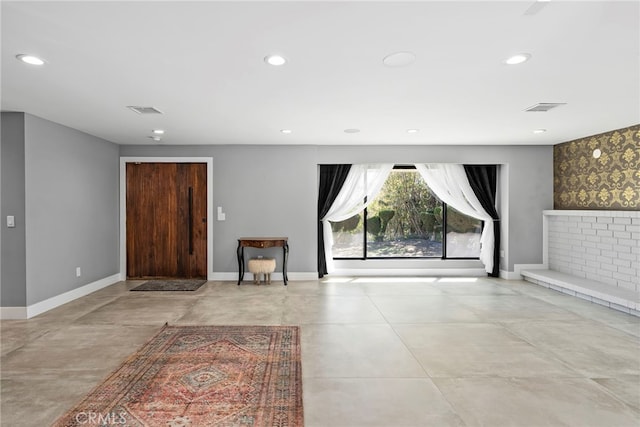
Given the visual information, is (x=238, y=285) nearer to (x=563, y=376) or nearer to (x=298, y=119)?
(x=298, y=119)

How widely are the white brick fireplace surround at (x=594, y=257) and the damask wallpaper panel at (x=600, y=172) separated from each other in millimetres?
221

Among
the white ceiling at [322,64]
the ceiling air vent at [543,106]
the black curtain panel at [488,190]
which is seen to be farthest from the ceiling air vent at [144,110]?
the black curtain panel at [488,190]

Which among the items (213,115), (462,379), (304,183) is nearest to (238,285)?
(304,183)

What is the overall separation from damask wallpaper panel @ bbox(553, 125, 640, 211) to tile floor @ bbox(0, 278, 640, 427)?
156cm

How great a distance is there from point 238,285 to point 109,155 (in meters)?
3.08

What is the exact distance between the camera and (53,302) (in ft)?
15.0

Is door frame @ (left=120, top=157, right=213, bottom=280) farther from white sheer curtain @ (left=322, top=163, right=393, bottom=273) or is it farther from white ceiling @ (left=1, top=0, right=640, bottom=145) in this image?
white sheer curtain @ (left=322, top=163, right=393, bottom=273)

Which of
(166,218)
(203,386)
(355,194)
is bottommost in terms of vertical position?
(203,386)

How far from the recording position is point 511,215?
636 centimetres

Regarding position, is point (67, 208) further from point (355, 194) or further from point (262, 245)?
point (355, 194)

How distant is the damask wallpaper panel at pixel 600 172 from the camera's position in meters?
4.78

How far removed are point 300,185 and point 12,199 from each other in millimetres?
3914

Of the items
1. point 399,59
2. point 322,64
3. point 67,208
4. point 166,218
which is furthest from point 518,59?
point 166,218

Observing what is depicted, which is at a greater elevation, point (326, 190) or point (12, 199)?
point (326, 190)
